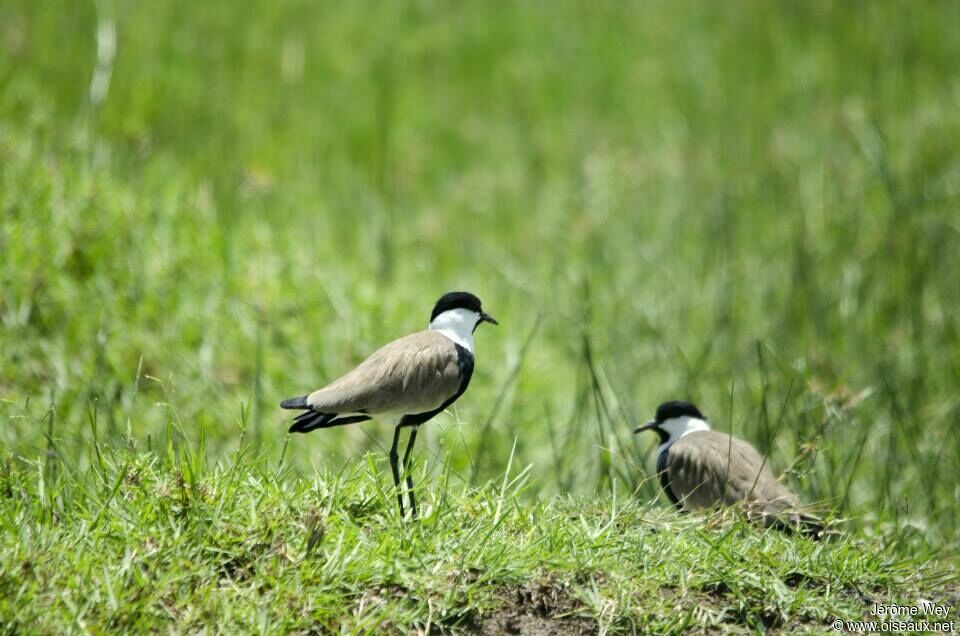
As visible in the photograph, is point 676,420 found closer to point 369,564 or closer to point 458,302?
point 458,302

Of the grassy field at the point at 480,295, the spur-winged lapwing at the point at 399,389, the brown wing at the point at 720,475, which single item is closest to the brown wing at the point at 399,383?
the spur-winged lapwing at the point at 399,389

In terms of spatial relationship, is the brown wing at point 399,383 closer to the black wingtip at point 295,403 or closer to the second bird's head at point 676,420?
the black wingtip at point 295,403

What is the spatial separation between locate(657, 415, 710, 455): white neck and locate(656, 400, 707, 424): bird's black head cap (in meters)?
0.02

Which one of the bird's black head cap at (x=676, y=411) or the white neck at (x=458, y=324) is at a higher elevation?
the white neck at (x=458, y=324)

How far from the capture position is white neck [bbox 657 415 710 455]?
480cm

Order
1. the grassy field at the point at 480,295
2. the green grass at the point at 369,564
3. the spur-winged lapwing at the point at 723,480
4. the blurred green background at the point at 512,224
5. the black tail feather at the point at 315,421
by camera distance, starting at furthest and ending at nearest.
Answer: the blurred green background at the point at 512,224
the spur-winged lapwing at the point at 723,480
the black tail feather at the point at 315,421
the grassy field at the point at 480,295
the green grass at the point at 369,564

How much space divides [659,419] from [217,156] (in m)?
4.61

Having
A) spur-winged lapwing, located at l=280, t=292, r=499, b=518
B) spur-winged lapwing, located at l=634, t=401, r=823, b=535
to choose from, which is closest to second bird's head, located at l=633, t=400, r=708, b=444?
spur-winged lapwing, located at l=634, t=401, r=823, b=535

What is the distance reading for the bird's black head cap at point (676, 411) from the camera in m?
4.78

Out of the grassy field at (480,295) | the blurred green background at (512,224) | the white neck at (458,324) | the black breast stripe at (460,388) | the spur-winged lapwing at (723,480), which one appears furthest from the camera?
the blurred green background at (512,224)

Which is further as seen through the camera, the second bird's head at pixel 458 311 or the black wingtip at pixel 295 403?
the second bird's head at pixel 458 311

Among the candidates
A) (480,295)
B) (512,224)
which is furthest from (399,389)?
(512,224)

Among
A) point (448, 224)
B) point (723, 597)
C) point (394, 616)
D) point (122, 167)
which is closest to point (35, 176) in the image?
point (122, 167)

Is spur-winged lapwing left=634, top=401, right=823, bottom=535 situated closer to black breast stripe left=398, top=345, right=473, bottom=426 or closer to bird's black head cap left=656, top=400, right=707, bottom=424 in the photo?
bird's black head cap left=656, top=400, right=707, bottom=424
